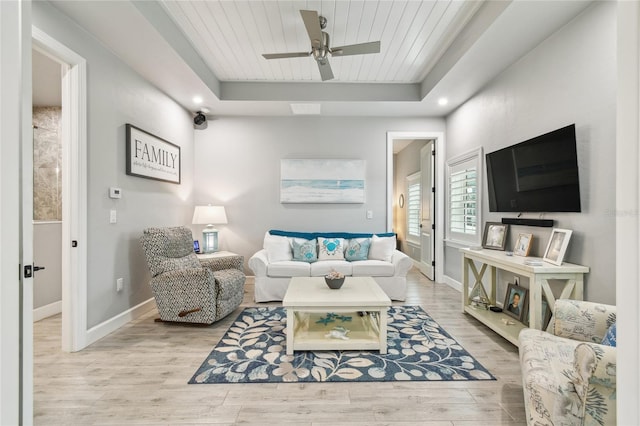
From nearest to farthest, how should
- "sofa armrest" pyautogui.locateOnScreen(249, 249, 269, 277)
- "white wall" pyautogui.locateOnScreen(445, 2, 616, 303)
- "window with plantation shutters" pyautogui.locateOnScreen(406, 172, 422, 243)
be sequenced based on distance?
"white wall" pyautogui.locateOnScreen(445, 2, 616, 303) < "sofa armrest" pyautogui.locateOnScreen(249, 249, 269, 277) < "window with plantation shutters" pyautogui.locateOnScreen(406, 172, 422, 243)

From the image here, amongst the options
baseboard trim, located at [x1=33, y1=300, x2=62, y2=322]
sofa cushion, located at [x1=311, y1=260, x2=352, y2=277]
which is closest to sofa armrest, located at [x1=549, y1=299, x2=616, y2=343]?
sofa cushion, located at [x1=311, y1=260, x2=352, y2=277]

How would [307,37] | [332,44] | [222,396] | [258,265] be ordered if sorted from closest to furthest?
[222,396] → [307,37] → [332,44] → [258,265]

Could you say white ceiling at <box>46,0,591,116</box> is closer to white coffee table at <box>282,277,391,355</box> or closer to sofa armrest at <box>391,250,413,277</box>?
sofa armrest at <box>391,250,413,277</box>

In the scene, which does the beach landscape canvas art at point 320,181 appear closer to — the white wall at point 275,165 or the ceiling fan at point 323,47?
the white wall at point 275,165

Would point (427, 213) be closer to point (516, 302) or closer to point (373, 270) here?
point (373, 270)

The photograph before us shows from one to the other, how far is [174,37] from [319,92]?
6.14ft

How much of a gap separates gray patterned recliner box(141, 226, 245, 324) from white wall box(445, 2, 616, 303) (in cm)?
305

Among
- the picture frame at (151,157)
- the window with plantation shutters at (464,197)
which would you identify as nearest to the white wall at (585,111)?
the window with plantation shutters at (464,197)

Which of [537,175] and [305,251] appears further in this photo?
[305,251]

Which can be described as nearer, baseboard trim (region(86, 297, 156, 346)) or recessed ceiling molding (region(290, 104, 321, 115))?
baseboard trim (region(86, 297, 156, 346))

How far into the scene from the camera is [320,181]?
473 cm

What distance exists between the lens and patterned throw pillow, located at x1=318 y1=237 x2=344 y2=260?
4.20 m

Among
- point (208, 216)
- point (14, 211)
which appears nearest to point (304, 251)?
point (208, 216)

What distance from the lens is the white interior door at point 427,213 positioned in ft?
16.0
